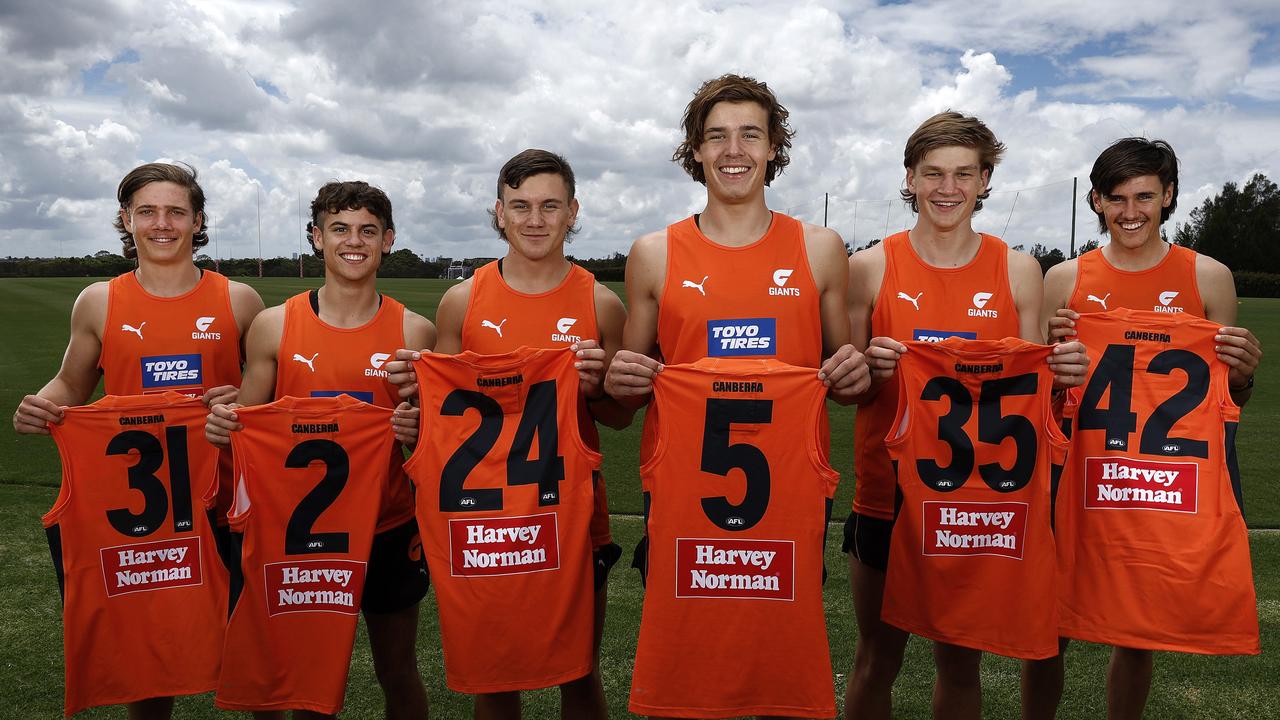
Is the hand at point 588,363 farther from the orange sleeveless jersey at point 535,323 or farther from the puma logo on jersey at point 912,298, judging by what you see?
the puma logo on jersey at point 912,298

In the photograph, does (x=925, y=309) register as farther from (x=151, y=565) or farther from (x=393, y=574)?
(x=151, y=565)

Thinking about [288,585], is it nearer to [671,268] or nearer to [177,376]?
[177,376]

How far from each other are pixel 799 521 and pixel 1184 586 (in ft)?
5.72

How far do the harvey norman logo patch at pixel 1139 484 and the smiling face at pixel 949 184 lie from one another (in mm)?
1193

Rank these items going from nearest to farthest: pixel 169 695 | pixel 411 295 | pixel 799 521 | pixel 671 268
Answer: pixel 799 521
pixel 671 268
pixel 169 695
pixel 411 295

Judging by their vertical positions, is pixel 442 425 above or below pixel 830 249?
below

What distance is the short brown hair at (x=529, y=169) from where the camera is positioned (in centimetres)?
358

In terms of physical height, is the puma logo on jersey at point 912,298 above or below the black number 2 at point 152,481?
above

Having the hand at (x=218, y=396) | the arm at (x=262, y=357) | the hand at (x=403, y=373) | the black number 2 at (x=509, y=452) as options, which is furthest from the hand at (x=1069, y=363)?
the hand at (x=218, y=396)

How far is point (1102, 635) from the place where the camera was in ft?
11.8

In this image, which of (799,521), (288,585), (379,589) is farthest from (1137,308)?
(288,585)

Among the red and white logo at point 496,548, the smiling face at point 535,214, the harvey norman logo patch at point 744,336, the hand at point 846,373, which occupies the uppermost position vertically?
the smiling face at point 535,214

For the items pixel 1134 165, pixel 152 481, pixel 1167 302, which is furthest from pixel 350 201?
pixel 1167 302

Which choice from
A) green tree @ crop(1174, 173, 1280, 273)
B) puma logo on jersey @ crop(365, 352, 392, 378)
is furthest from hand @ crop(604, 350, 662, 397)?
green tree @ crop(1174, 173, 1280, 273)
